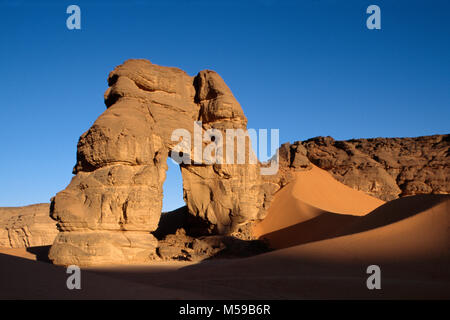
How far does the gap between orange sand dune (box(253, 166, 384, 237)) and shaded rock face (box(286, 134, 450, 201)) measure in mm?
1132

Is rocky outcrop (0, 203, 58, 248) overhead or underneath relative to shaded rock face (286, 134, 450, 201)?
underneath

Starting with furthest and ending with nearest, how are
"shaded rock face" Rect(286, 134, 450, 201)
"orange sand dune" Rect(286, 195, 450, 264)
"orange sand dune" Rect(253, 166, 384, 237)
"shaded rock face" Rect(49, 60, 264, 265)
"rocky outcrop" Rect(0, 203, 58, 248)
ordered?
"shaded rock face" Rect(286, 134, 450, 201) → "rocky outcrop" Rect(0, 203, 58, 248) → "orange sand dune" Rect(253, 166, 384, 237) → "shaded rock face" Rect(49, 60, 264, 265) → "orange sand dune" Rect(286, 195, 450, 264)

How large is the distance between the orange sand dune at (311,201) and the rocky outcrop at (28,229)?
13392mm

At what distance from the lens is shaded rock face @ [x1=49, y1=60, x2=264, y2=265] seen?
11.7m

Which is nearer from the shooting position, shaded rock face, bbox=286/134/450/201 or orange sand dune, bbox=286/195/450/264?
orange sand dune, bbox=286/195/450/264

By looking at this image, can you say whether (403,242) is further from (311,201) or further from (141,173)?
(311,201)

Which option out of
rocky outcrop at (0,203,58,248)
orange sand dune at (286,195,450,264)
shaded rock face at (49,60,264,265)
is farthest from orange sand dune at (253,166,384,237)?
rocky outcrop at (0,203,58,248)

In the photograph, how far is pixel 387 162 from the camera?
88.6ft

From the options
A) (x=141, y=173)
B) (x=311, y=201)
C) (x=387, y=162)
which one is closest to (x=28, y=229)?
(x=141, y=173)

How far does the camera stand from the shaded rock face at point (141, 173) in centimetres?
1173

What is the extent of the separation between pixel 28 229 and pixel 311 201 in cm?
1693

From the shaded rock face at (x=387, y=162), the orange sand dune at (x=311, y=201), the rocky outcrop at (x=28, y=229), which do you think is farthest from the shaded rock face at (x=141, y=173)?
the rocky outcrop at (x=28, y=229)

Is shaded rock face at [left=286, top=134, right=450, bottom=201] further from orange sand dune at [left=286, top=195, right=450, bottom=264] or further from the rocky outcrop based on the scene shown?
the rocky outcrop

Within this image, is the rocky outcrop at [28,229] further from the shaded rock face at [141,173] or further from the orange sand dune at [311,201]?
the orange sand dune at [311,201]
